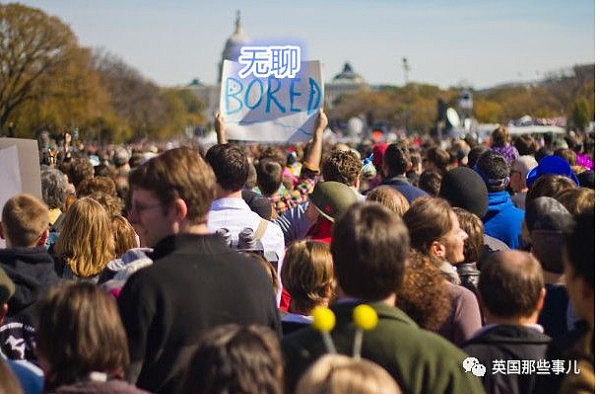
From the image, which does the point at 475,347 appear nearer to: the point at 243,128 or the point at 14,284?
the point at 14,284

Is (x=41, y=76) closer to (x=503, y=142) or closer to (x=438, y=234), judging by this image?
(x=503, y=142)

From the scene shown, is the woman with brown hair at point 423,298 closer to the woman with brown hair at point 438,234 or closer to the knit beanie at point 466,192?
the woman with brown hair at point 438,234

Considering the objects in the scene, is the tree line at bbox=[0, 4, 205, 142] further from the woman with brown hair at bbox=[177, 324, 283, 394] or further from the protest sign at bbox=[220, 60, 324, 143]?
the woman with brown hair at bbox=[177, 324, 283, 394]

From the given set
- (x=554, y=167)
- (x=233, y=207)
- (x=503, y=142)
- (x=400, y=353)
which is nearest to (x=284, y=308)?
(x=233, y=207)

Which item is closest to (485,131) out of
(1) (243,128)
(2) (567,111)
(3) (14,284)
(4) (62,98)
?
(2) (567,111)

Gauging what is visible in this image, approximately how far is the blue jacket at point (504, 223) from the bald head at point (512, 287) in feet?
9.97

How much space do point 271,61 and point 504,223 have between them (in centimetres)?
281

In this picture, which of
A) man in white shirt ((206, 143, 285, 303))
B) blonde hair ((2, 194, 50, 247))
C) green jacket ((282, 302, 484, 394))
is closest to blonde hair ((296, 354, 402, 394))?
green jacket ((282, 302, 484, 394))

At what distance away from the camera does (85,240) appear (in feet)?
17.8

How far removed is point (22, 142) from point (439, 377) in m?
4.45

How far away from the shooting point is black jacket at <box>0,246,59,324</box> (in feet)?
16.2

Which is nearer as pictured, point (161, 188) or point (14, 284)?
point (161, 188)

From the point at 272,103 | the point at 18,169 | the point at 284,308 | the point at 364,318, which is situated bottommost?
the point at 284,308

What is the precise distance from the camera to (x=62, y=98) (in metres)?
63.8
